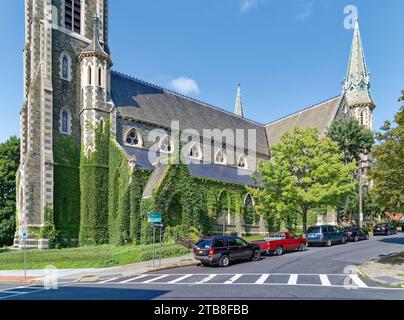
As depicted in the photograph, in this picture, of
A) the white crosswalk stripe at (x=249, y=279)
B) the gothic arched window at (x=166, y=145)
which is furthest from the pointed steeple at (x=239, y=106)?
the white crosswalk stripe at (x=249, y=279)

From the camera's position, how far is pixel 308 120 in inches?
2101

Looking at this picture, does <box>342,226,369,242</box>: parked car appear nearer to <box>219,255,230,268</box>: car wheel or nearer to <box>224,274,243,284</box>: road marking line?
<box>219,255,230,268</box>: car wheel

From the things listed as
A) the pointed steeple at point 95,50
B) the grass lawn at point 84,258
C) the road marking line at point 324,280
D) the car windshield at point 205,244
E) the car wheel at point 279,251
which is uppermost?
the pointed steeple at point 95,50

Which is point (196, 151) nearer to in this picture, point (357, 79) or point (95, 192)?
point (95, 192)

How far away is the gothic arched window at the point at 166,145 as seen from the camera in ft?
126

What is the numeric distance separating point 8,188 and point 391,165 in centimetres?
4050

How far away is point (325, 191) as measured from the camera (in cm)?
3028

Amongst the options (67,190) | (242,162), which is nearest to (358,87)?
(242,162)

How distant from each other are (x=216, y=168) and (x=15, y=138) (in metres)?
25.5

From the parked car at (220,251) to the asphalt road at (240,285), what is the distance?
0.55m

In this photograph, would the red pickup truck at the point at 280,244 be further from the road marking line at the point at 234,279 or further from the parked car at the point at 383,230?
the parked car at the point at 383,230

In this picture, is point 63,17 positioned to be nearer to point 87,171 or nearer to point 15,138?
point 87,171

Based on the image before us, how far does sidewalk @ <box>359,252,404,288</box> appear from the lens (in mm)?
14060
